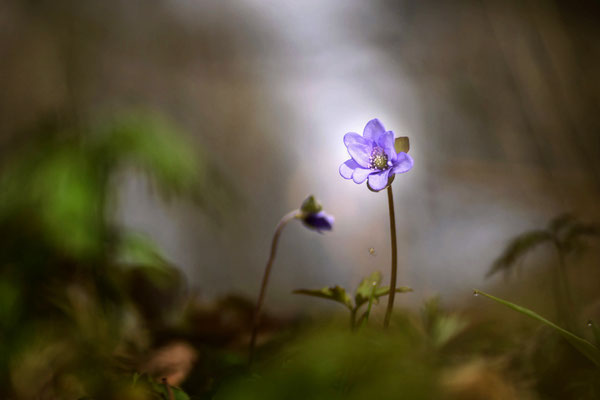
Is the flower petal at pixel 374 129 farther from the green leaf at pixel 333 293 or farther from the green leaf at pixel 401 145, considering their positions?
the green leaf at pixel 333 293

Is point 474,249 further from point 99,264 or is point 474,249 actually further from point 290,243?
point 99,264

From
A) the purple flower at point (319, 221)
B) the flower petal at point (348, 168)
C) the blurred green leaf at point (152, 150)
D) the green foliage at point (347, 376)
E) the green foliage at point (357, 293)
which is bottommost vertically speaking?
the green foliage at point (347, 376)

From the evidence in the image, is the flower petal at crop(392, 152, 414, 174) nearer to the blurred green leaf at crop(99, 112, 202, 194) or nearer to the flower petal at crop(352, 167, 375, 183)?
the flower petal at crop(352, 167, 375, 183)

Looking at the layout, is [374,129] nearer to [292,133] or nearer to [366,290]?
[366,290]

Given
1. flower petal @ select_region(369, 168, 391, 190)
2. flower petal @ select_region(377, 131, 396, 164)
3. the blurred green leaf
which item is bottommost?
flower petal @ select_region(369, 168, 391, 190)

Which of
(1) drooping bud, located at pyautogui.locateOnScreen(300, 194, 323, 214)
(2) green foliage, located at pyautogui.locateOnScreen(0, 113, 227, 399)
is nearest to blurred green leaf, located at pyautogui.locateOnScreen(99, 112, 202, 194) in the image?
(2) green foliage, located at pyautogui.locateOnScreen(0, 113, 227, 399)

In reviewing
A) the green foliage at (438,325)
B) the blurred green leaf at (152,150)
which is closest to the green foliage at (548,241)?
the green foliage at (438,325)

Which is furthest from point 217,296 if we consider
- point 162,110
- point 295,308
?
point 162,110
